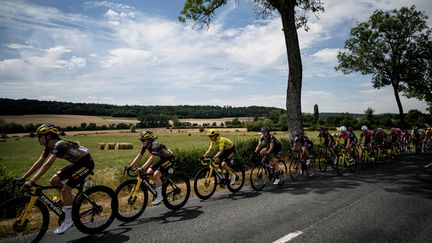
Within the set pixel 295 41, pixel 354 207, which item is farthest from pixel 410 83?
pixel 354 207

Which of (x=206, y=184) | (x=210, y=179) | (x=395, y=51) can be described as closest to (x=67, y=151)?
(x=206, y=184)

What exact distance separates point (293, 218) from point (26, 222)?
5676 mm

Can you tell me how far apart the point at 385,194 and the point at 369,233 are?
3.71 m

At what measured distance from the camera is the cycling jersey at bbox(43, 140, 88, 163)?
5.29 meters

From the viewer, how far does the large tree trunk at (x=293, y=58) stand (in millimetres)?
14570

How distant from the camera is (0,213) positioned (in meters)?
4.71

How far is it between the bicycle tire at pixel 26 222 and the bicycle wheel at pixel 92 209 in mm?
548

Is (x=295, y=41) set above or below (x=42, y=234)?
above

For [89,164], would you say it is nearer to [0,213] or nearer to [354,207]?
[0,213]

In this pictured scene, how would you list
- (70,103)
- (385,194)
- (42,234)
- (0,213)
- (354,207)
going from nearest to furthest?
(0,213) < (42,234) < (354,207) < (385,194) < (70,103)

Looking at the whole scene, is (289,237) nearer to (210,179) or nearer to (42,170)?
(210,179)

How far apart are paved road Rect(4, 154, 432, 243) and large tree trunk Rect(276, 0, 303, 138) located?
21.4ft

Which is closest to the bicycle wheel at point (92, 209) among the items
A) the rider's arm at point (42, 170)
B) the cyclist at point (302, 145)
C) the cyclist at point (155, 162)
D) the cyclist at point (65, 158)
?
the cyclist at point (65, 158)

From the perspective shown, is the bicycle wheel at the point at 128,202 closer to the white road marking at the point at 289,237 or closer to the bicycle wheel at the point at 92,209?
the bicycle wheel at the point at 92,209
